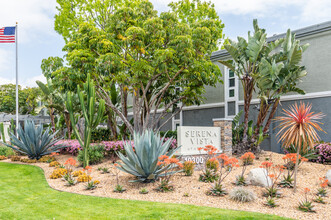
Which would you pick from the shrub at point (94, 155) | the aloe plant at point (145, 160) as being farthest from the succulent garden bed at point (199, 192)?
the shrub at point (94, 155)

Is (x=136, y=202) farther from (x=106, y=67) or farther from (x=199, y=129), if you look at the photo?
(x=106, y=67)

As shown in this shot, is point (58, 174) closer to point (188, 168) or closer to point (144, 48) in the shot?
point (188, 168)

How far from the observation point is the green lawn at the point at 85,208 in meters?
5.42

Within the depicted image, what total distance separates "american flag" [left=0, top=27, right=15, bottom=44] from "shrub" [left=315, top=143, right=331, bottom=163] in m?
17.0

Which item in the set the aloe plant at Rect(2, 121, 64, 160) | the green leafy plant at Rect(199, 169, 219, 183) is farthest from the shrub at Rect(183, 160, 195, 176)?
the aloe plant at Rect(2, 121, 64, 160)

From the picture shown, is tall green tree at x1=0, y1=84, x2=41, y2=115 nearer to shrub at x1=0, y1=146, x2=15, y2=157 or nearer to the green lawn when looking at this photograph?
shrub at x1=0, y1=146, x2=15, y2=157

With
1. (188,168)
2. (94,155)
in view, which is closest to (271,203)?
(188,168)

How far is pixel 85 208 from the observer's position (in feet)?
19.6

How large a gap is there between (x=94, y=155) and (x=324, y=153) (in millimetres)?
8879

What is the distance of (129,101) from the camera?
23688 millimetres

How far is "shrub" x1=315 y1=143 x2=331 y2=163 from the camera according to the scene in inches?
416

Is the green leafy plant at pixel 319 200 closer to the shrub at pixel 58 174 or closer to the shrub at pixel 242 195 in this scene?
the shrub at pixel 242 195

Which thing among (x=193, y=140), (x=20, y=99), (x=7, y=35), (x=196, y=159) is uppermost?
(x=7, y=35)

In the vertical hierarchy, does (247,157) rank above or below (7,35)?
below
